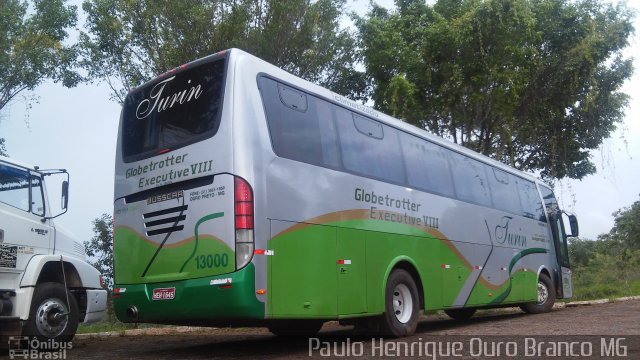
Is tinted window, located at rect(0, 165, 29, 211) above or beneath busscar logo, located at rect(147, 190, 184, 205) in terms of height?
above

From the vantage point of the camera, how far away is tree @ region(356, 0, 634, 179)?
16.3 metres

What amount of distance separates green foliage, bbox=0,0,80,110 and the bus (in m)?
8.18

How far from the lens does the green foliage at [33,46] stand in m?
15.0

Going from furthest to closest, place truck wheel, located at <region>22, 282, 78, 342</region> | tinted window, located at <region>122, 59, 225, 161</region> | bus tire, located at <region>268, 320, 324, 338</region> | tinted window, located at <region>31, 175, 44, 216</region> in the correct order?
1. bus tire, located at <region>268, 320, 324, 338</region>
2. tinted window, located at <region>31, 175, 44, 216</region>
3. truck wheel, located at <region>22, 282, 78, 342</region>
4. tinted window, located at <region>122, 59, 225, 161</region>

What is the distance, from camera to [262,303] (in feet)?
22.1

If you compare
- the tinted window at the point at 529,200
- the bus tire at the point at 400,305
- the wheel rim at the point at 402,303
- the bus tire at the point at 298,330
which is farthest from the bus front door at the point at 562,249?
the bus tire at the point at 298,330

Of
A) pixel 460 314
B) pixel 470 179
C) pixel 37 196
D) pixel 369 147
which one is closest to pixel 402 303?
pixel 369 147

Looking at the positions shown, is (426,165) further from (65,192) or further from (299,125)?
(65,192)

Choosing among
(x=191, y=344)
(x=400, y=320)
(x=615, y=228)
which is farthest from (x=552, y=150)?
(x=615, y=228)

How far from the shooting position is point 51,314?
8445 millimetres

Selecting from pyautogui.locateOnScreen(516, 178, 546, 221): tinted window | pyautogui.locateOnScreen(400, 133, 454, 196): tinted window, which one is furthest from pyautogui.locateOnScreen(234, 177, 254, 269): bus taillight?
pyautogui.locateOnScreen(516, 178, 546, 221): tinted window

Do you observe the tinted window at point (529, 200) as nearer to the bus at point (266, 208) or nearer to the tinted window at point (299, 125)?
the bus at point (266, 208)

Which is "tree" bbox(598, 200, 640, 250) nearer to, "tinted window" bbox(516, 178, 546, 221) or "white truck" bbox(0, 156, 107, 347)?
"tinted window" bbox(516, 178, 546, 221)

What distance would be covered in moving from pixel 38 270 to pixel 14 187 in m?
1.29
